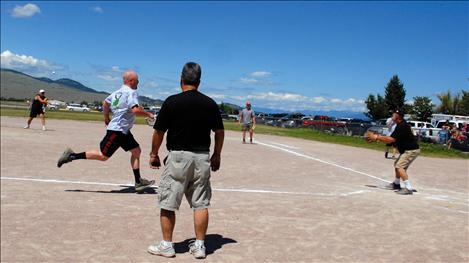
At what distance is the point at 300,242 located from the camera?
5.71m

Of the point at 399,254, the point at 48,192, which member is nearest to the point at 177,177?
the point at 399,254

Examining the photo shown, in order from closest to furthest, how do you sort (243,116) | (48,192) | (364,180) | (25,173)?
1. (48,192)
2. (25,173)
3. (364,180)
4. (243,116)

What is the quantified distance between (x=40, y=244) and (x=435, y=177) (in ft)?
37.0

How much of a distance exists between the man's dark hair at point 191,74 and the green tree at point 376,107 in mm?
66549

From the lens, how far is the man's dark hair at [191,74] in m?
4.96

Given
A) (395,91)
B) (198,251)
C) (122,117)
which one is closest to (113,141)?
(122,117)

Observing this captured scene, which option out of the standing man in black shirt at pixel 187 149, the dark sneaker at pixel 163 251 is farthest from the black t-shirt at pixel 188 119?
the dark sneaker at pixel 163 251

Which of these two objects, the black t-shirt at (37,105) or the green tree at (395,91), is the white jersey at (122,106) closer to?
the black t-shirt at (37,105)

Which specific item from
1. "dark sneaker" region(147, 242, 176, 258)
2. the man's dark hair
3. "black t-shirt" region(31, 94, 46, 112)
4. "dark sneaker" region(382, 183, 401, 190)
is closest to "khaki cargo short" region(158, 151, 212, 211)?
"dark sneaker" region(147, 242, 176, 258)

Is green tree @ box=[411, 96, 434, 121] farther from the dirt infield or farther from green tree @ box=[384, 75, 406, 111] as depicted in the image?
the dirt infield

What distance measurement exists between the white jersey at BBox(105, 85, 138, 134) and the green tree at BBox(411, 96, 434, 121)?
53179 millimetres

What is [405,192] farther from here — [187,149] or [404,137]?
[187,149]

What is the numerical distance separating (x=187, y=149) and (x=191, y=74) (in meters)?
0.78

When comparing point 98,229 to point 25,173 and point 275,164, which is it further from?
point 275,164
